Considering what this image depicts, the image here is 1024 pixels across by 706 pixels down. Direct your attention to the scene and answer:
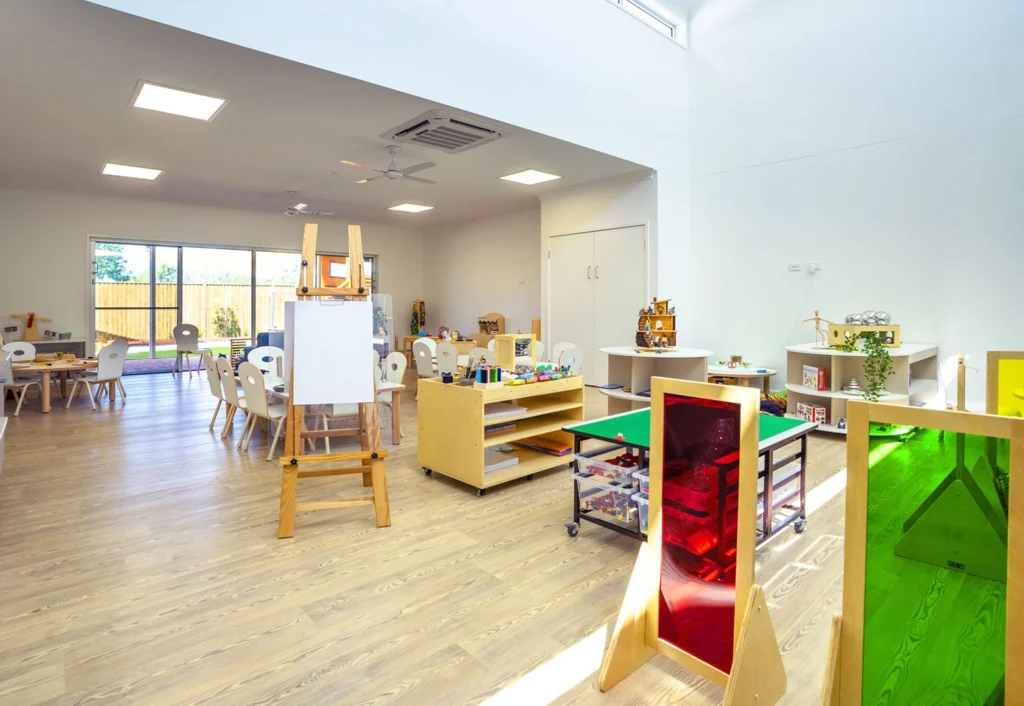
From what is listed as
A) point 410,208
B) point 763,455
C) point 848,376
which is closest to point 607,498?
point 763,455

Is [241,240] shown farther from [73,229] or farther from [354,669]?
[354,669]

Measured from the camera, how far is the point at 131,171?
7.35m

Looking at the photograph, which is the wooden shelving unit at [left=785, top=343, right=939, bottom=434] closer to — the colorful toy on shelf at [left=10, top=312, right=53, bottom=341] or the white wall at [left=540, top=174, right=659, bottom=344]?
the white wall at [left=540, top=174, right=659, bottom=344]

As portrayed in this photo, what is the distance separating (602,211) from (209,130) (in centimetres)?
480

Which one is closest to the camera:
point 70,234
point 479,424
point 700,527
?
point 700,527

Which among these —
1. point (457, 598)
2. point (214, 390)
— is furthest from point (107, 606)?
point (214, 390)

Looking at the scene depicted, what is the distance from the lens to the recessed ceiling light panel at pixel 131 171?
7.09 meters

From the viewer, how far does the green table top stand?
2.73 metres

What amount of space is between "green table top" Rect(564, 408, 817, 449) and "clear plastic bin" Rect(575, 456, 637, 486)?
16 centimetres

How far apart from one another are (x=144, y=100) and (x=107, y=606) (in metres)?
4.31

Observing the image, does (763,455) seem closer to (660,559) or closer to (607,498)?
(607,498)

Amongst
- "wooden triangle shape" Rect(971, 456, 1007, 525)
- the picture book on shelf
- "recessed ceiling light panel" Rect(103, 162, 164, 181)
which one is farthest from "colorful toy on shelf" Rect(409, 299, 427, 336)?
"wooden triangle shape" Rect(971, 456, 1007, 525)

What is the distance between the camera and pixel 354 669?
A: 1958 mm

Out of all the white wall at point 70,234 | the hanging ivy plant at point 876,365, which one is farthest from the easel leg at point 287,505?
the white wall at point 70,234
